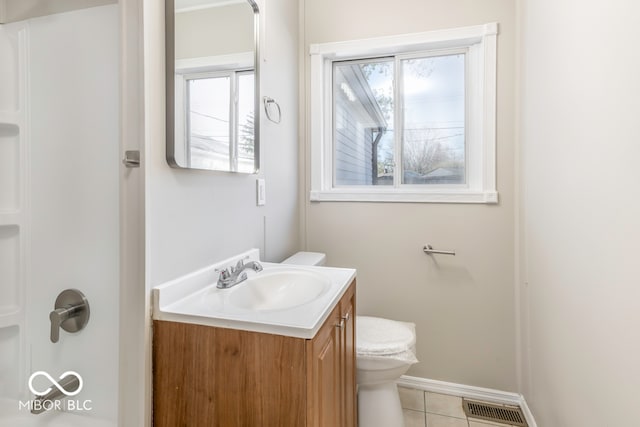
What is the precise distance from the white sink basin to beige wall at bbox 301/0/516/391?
841 millimetres

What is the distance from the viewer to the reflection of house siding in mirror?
1.07m

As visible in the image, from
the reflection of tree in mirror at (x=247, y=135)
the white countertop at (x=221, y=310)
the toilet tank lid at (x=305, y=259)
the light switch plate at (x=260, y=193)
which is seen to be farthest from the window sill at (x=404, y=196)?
the white countertop at (x=221, y=310)

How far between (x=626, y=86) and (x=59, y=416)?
6.54 ft

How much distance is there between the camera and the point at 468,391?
6.43ft

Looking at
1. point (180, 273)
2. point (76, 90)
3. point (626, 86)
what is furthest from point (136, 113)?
point (626, 86)

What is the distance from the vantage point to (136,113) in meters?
0.93

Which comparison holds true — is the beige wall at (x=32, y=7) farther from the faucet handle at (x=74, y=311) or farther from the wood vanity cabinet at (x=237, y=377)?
the wood vanity cabinet at (x=237, y=377)

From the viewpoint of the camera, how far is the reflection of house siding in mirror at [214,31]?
42.3 inches

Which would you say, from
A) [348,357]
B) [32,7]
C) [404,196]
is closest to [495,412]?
[348,357]

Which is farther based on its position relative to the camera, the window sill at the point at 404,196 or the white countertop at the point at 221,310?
the window sill at the point at 404,196

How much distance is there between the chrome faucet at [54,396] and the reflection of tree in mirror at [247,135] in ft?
3.45

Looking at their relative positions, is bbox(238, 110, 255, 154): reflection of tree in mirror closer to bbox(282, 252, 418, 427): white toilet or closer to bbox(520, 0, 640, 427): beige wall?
bbox(282, 252, 418, 427): white toilet

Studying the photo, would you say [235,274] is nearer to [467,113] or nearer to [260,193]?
[260,193]

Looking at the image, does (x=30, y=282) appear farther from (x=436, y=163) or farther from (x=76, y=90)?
(x=436, y=163)
